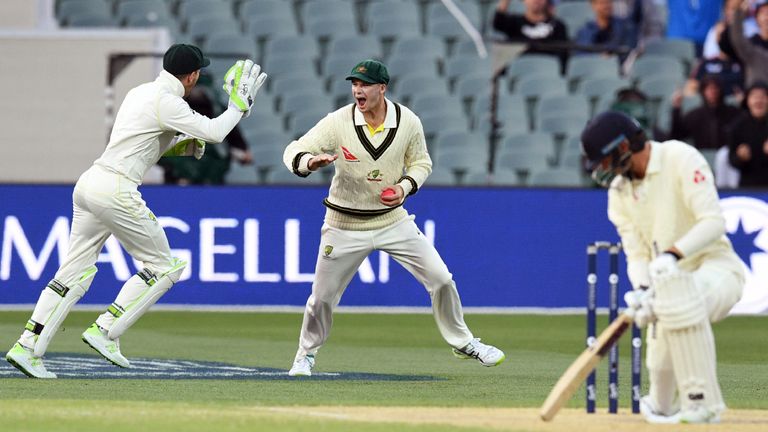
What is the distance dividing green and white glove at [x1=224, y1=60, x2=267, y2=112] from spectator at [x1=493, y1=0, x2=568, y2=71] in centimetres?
1012

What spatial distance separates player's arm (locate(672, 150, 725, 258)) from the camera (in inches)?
299

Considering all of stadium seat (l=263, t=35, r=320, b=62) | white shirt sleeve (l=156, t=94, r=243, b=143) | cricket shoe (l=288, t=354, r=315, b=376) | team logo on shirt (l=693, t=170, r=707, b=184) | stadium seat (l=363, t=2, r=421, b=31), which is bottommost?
cricket shoe (l=288, t=354, r=315, b=376)

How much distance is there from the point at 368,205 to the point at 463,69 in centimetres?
1057

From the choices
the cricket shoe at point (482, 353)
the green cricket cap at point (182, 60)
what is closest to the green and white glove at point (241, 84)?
the green cricket cap at point (182, 60)

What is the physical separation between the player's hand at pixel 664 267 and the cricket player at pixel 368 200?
3.15m

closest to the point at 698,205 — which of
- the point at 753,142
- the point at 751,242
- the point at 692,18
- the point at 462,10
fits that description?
the point at 751,242

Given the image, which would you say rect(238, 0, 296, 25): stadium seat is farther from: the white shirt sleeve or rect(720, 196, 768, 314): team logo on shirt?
the white shirt sleeve

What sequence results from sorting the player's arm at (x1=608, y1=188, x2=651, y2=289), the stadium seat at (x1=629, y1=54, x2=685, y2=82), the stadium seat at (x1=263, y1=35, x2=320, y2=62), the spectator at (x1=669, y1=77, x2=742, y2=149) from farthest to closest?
the stadium seat at (x1=629, y1=54, x2=685, y2=82)
the stadium seat at (x1=263, y1=35, x2=320, y2=62)
the spectator at (x1=669, y1=77, x2=742, y2=149)
the player's arm at (x1=608, y1=188, x2=651, y2=289)

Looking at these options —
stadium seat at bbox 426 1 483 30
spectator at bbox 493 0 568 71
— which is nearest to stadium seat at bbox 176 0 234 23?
stadium seat at bbox 426 1 483 30

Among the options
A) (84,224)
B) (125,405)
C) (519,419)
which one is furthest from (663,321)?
(84,224)

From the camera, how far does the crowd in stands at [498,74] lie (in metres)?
19.2

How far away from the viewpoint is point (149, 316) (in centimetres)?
1661

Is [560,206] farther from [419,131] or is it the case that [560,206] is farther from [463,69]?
[419,131]

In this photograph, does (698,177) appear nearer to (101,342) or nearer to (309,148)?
(309,148)
